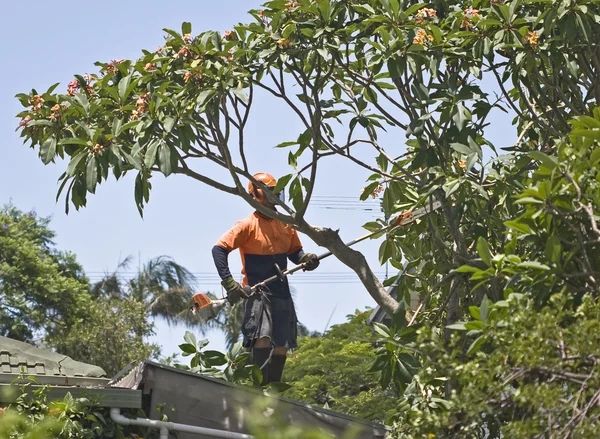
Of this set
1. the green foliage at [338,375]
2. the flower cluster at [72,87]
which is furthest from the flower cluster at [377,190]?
the green foliage at [338,375]

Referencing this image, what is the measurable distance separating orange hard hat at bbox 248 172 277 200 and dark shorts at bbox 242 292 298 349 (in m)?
0.78

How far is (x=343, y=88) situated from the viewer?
9305mm

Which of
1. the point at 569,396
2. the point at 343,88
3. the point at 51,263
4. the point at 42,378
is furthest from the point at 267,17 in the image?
the point at 51,263

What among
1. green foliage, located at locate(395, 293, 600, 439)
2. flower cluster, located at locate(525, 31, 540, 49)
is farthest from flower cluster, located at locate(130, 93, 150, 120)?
green foliage, located at locate(395, 293, 600, 439)

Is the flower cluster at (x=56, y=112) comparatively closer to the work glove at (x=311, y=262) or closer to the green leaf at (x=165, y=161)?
the green leaf at (x=165, y=161)

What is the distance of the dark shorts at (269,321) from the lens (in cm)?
870

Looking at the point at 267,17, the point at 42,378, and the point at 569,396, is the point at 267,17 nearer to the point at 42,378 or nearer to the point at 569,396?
the point at 42,378

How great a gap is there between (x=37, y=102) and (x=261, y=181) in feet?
5.90

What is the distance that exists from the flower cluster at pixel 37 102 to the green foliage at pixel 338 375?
10.1 meters

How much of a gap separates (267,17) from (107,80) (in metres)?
1.25

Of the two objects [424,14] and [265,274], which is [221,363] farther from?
[424,14]

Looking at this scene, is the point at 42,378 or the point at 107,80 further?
the point at 107,80

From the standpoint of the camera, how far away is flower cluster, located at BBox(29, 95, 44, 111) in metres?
8.27

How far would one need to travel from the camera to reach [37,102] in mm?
8297
